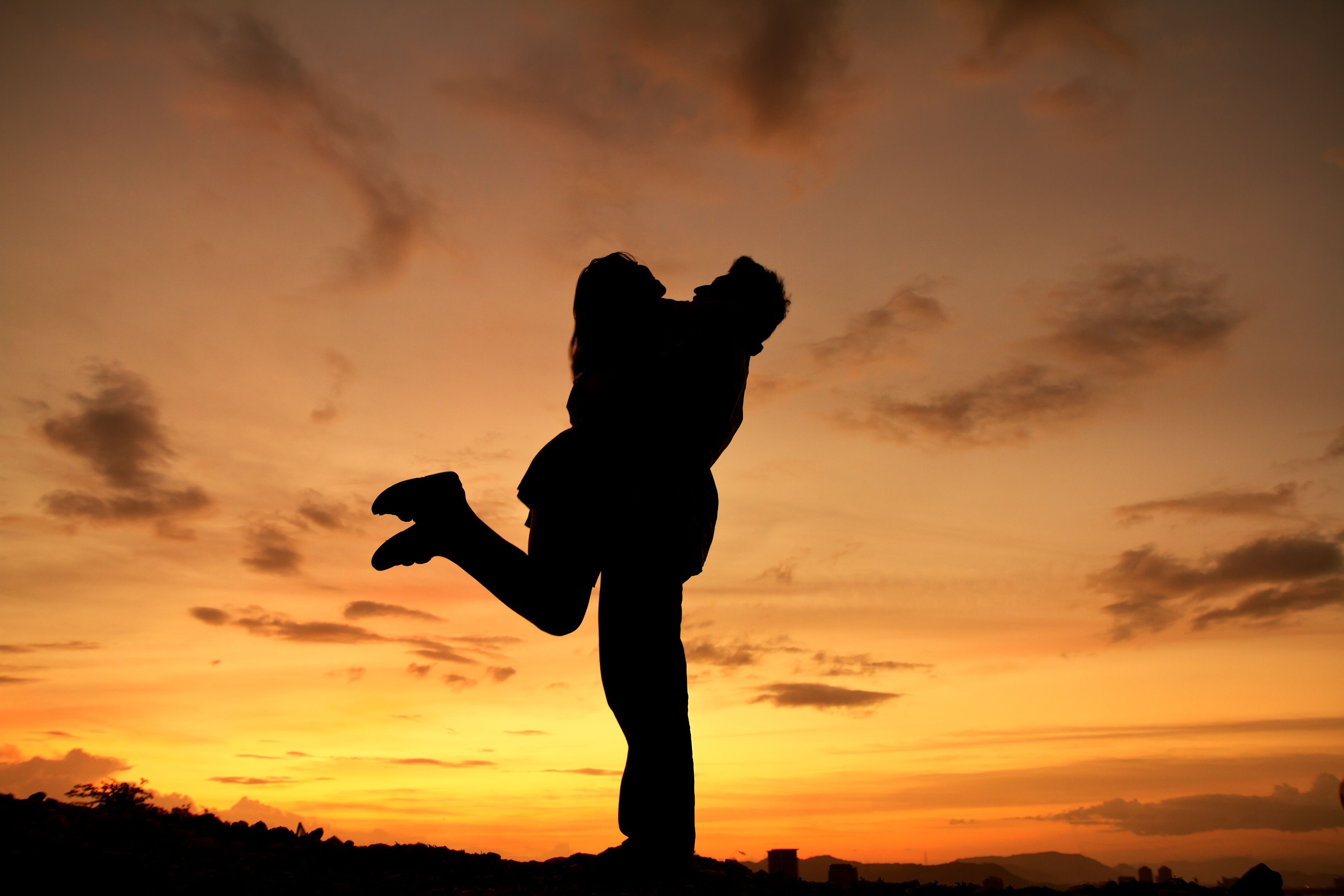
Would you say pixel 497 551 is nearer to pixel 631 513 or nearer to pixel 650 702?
pixel 631 513

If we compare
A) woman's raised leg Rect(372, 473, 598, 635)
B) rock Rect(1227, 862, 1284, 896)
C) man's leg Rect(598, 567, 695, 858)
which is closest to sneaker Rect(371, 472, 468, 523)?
woman's raised leg Rect(372, 473, 598, 635)

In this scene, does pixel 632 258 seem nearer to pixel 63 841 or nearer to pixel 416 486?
pixel 416 486

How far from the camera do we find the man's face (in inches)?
197

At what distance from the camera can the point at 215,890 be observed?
3820 mm

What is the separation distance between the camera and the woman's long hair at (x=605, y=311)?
4.72m

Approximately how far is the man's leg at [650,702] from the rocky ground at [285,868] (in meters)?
0.21

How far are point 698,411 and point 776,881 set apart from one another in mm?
2676

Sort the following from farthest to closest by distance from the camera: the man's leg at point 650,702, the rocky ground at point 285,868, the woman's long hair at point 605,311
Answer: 1. the woman's long hair at point 605,311
2. the man's leg at point 650,702
3. the rocky ground at point 285,868

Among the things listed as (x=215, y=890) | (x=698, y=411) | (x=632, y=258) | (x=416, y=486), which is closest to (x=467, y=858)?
(x=215, y=890)

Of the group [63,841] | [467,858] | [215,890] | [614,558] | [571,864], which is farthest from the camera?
[467,858]

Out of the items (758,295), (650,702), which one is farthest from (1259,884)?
(758,295)

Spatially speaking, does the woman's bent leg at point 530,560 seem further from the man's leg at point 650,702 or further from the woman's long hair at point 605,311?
the woman's long hair at point 605,311

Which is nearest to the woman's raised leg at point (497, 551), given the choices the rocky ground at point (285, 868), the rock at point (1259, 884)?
the rocky ground at point (285, 868)

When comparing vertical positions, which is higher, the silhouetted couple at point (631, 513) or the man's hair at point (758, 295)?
the man's hair at point (758, 295)
